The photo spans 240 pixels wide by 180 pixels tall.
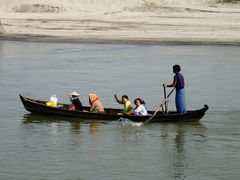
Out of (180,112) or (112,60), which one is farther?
(112,60)

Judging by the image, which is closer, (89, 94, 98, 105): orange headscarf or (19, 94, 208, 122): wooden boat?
(19, 94, 208, 122): wooden boat

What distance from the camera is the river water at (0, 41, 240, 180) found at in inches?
681

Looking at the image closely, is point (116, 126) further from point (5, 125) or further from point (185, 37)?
point (185, 37)

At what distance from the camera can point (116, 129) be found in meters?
21.3

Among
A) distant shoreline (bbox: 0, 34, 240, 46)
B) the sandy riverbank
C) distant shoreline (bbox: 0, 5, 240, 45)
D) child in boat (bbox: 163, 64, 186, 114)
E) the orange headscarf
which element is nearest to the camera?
child in boat (bbox: 163, 64, 186, 114)

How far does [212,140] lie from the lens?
20188mm

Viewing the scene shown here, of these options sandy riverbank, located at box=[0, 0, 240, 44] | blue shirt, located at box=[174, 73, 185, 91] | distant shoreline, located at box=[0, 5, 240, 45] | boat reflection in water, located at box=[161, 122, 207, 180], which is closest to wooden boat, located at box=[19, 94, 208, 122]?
boat reflection in water, located at box=[161, 122, 207, 180]

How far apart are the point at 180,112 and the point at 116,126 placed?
186 cm

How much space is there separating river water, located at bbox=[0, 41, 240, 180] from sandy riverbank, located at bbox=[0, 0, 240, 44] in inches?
311

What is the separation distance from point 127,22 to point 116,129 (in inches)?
1131

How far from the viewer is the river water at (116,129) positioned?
17292 mm

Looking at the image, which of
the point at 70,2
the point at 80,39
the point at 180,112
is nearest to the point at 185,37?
the point at 80,39

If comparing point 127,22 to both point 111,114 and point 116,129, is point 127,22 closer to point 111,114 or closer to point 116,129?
point 111,114

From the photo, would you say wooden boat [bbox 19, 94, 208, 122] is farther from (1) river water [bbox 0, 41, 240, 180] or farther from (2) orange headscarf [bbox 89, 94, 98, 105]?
(2) orange headscarf [bbox 89, 94, 98, 105]
